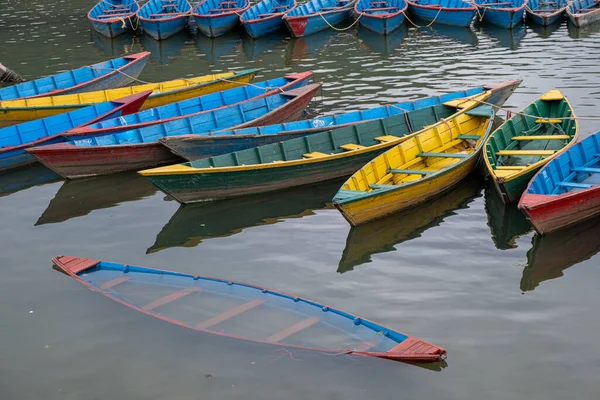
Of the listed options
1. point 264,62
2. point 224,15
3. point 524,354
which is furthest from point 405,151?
point 224,15

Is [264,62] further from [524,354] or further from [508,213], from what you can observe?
[524,354]

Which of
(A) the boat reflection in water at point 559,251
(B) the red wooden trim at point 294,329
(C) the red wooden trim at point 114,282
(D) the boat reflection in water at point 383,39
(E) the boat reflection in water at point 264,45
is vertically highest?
(E) the boat reflection in water at point 264,45

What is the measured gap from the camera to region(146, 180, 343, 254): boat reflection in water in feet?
45.2

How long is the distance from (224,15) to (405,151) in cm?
1590

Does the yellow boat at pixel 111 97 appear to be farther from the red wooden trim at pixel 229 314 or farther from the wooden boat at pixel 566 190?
the red wooden trim at pixel 229 314

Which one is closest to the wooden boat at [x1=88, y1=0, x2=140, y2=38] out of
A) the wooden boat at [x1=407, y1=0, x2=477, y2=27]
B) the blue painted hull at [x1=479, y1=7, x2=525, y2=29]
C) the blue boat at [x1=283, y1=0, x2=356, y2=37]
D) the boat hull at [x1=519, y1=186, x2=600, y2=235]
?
the blue boat at [x1=283, y1=0, x2=356, y2=37]

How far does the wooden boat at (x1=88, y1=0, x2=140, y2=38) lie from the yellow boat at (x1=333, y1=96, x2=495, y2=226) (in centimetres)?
1737

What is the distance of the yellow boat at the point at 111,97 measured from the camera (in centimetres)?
1861

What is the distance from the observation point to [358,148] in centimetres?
1543

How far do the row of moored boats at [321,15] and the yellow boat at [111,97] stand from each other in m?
7.94

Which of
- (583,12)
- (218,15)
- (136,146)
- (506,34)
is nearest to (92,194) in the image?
(136,146)

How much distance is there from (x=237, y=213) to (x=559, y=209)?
5.82 metres

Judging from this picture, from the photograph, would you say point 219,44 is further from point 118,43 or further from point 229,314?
point 229,314

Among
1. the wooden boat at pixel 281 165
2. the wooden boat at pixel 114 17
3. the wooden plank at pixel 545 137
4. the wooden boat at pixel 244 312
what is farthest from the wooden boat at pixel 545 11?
the wooden boat at pixel 244 312
